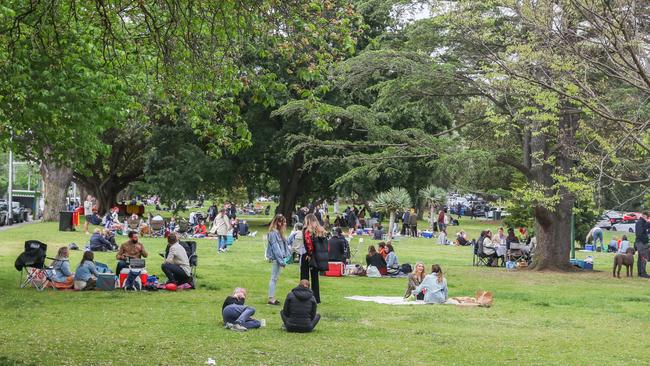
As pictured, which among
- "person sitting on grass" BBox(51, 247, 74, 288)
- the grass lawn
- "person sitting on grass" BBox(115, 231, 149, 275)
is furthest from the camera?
"person sitting on grass" BBox(115, 231, 149, 275)

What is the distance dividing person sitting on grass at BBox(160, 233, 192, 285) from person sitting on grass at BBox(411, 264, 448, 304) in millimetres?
4909

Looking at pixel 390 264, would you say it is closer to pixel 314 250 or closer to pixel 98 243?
pixel 314 250

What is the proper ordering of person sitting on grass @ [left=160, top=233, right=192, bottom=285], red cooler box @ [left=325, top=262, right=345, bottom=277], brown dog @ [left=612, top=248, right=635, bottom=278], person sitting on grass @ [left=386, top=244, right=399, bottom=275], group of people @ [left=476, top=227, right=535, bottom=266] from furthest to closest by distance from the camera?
group of people @ [left=476, top=227, right=535, bottom=266], brown dog @ [left=612, top=248, right=635, bottom=278], person sitting on grass @ [left=386, top=244, right=399, bottom=275], red cooler box @ [left=325, top=262, right=345, bottom=277], person sitting on grass @ [left=160, top=233, right=192, bottom=285]

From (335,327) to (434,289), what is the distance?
4739mm

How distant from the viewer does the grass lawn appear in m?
11.6

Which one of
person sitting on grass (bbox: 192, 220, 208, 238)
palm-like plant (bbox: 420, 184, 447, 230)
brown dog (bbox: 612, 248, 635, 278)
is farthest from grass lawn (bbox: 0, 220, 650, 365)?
palm-like plant (bbox: 420, 184, 447, 230)

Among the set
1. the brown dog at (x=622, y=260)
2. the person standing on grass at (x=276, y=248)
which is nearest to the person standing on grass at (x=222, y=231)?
the brown dog at (x=622, y=260)

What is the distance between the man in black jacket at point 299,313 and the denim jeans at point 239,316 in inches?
20.4

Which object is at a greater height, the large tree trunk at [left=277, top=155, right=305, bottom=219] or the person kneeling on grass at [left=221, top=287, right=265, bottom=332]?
the large tree trunk at [left=277, top=155, right=305, bottom=219]

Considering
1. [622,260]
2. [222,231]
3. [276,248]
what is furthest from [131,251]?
[622,260]

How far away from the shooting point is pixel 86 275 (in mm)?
19062

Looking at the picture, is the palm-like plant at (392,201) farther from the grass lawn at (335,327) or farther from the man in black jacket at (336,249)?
the grass lawn at (335,327)

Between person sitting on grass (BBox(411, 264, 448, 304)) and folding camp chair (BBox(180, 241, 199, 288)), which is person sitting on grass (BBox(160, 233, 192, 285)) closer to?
folding camp chair (BBox(180, 241, 199, 288))

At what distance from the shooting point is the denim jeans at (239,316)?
549 inches
